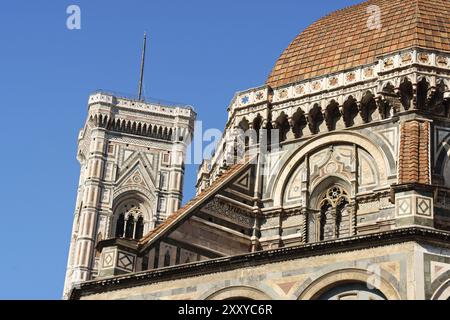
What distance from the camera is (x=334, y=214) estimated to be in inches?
1164

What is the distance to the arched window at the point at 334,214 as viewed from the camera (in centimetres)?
2933

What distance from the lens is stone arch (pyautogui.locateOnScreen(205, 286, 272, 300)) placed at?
22531 mm

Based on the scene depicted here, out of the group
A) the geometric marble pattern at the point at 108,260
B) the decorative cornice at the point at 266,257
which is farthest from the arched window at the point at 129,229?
the decorative cornice at the point at 266,257

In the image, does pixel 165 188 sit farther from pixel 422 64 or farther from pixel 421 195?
pixel 421 195

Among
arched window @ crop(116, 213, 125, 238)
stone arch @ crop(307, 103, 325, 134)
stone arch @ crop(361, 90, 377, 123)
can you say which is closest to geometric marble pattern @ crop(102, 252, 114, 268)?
stone arch @ crop(307, 103, 325, 134)

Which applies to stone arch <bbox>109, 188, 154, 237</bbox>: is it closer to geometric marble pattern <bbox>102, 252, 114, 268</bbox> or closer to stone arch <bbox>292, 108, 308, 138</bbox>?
stone arch <bbox>292, 108, 308, 138</bbox>

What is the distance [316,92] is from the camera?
30984mm

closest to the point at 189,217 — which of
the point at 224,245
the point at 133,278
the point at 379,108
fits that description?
the point at 224,245

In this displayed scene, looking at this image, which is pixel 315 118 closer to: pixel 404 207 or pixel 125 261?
pixel 125 261

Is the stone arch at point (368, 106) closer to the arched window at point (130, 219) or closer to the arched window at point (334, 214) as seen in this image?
the arched window at point (334, 214)

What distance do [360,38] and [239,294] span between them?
12.2 m

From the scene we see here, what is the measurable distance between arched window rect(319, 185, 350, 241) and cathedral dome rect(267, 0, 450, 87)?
13.2ft

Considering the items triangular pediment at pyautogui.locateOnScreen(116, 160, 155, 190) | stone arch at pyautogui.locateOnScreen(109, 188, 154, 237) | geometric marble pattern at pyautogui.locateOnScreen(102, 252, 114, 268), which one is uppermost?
triangular pediment at pyautogui.locateOnScreen(116, 160, 155, 190)

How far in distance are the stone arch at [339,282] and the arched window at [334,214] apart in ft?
23.5
